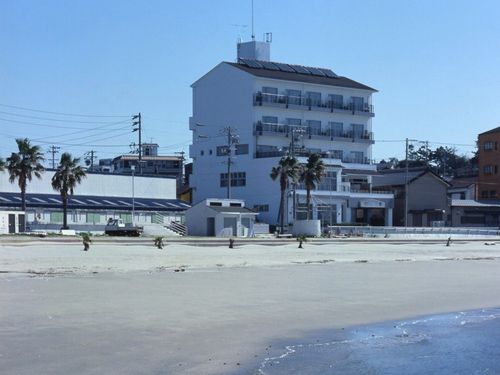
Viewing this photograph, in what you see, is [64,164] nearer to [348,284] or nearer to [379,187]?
[379,187]

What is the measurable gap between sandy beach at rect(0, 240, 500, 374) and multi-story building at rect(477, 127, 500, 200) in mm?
91506

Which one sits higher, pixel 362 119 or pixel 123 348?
pixel 362 119

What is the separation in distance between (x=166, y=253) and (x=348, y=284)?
58.3 ft

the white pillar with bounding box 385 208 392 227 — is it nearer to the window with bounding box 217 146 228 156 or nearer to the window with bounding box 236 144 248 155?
the window with bounding box 236 144 248 155

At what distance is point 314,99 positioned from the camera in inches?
4168

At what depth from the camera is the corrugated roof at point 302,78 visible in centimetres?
10270

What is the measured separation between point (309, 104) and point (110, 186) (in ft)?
106

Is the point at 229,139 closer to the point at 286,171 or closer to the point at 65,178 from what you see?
the point at 286,171

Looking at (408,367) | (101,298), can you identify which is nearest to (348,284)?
(101,298)

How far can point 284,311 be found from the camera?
1653cm

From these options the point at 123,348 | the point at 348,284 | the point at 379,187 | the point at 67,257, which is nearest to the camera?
the point at 123,348

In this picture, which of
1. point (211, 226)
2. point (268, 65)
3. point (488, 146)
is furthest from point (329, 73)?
point (211, 226)

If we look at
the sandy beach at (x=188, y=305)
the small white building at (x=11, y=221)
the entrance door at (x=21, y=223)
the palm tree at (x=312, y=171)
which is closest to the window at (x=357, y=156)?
the palm tree at (x=312, y=171)

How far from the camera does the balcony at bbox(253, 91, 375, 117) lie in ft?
329
